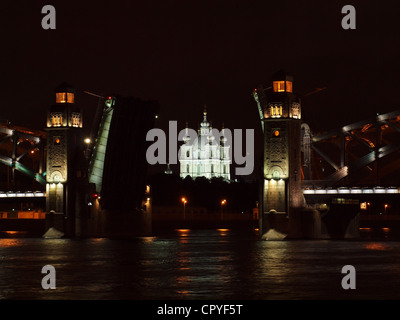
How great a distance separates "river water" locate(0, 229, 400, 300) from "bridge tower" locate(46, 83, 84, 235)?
99.8ft

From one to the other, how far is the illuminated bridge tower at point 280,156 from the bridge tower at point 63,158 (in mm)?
17300

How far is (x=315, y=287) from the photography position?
1319 inches

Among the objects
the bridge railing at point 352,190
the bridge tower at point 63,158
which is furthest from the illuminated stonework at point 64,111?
the bridge railing at point 352,190

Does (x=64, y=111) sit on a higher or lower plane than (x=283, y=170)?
higher

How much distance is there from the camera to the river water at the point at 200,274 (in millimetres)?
31312

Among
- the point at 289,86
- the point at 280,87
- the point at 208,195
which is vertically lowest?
the point at 208,195

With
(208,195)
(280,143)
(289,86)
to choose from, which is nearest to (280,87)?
(289,86)

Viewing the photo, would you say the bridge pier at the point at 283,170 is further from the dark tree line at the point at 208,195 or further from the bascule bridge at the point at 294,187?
the dark tree line at the point at 208,195

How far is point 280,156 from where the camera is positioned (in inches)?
3354

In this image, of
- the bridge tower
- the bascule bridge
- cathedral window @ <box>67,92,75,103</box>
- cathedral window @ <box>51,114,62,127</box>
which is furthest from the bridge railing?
cathedral window @ <box>51,114,62,127</box>

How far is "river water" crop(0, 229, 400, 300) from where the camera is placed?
103 feet

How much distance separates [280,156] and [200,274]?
46.2 meters

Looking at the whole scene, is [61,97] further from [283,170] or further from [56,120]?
[283,170]
